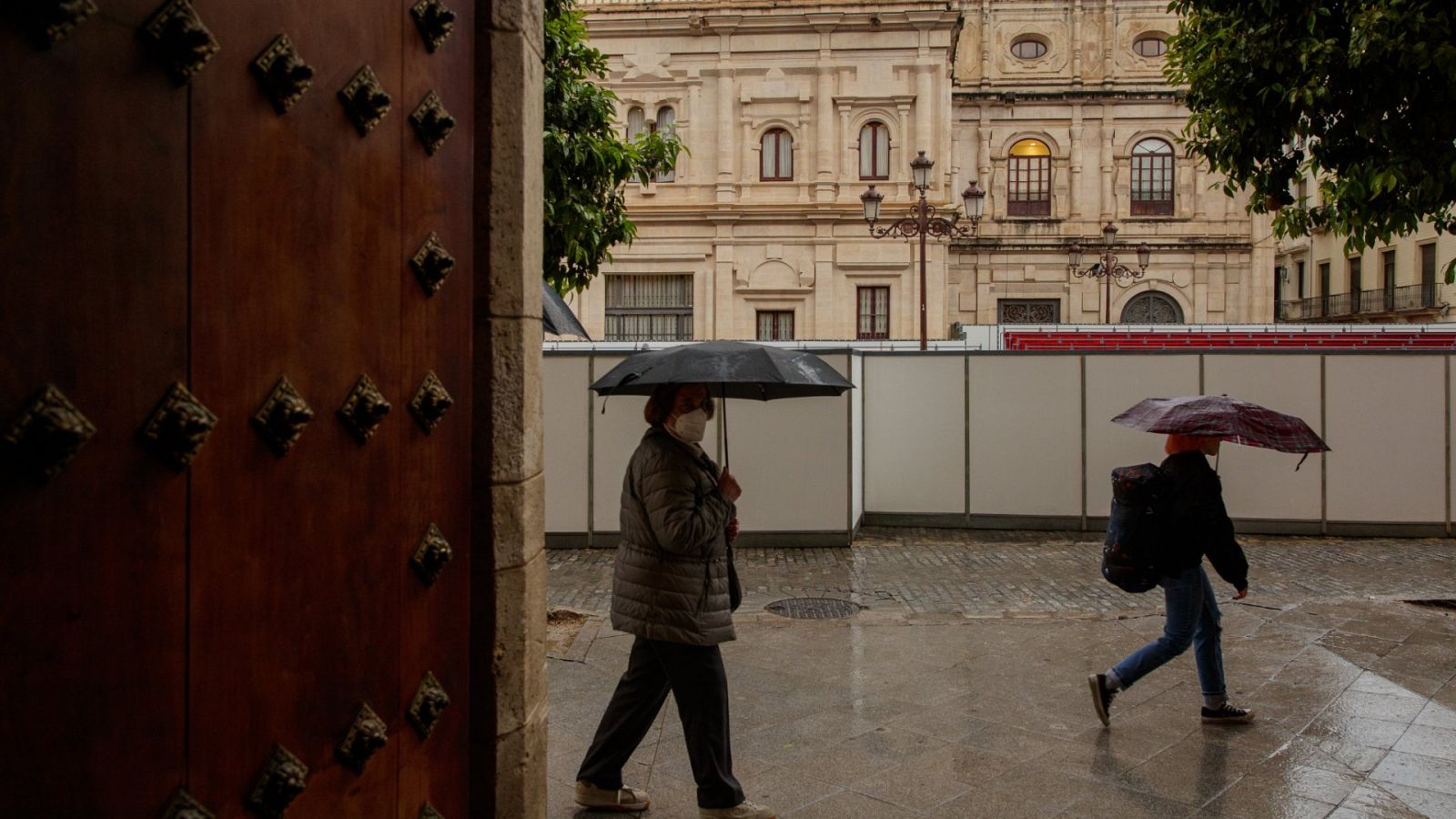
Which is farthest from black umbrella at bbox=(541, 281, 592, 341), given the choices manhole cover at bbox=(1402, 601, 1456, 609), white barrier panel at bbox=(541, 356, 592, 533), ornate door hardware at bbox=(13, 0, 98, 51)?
manhole cover at bbox=(1402, 601, 1456, 609)

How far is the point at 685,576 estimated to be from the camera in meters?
4.04

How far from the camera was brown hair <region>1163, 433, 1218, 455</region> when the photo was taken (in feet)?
17.3

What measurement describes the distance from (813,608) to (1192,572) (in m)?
3.84

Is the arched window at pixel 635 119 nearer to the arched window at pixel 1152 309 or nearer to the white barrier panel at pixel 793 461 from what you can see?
the arched window at pixel 1152 309

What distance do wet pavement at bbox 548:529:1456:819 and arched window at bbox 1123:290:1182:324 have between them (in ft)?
100

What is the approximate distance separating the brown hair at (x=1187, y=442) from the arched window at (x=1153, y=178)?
120 feet

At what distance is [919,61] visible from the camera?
31.2 m

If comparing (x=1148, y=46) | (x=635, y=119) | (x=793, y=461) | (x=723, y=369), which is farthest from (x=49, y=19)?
(x=1148, y=46)

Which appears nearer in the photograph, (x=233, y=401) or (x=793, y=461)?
(x=233, y=401)

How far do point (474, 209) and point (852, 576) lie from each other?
7.77 metres

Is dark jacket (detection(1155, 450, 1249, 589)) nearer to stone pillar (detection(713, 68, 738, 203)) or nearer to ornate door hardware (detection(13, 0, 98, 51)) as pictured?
ornate door hardware (detection(13, 0, 98, 51))

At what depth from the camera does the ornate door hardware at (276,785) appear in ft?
6.53

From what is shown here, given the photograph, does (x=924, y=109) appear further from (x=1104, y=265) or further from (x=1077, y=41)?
(x=1077, y=41)

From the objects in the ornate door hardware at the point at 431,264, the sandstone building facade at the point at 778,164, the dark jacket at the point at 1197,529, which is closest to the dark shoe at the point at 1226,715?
the dark jacket at the point at 1197,529
